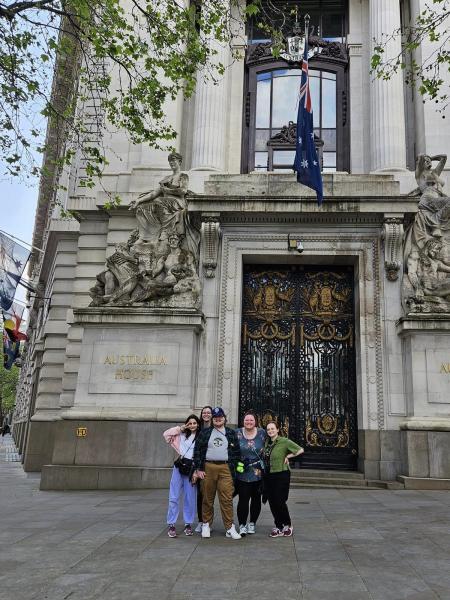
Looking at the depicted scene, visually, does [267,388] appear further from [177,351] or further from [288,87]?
[288,87]

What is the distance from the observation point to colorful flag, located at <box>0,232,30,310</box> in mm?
21609

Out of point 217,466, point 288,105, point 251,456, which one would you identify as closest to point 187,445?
point 217,466

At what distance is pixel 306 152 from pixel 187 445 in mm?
9434

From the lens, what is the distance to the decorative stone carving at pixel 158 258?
1486 cm

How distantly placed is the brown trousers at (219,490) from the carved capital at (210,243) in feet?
28.6

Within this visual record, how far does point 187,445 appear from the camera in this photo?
810 centimetres

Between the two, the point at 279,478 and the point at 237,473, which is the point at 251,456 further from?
the point at 279,478

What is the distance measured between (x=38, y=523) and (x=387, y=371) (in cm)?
987

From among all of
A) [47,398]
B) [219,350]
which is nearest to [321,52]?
[219,350]

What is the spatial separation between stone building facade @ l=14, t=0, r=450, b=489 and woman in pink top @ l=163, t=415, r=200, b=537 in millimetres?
5387

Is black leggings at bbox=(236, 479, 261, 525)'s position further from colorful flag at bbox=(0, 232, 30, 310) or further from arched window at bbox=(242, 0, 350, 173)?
colorful flag at bbox=(0, 232, 30, 310)

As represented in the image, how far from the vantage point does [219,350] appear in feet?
50.1

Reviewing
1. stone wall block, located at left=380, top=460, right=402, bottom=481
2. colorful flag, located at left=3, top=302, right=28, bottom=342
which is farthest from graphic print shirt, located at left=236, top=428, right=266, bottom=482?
colorful flag, located at left=3, top=302, right=28, bottom=342

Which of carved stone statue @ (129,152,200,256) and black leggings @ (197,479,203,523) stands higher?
carved stone statue @ (129,152,200,256)
